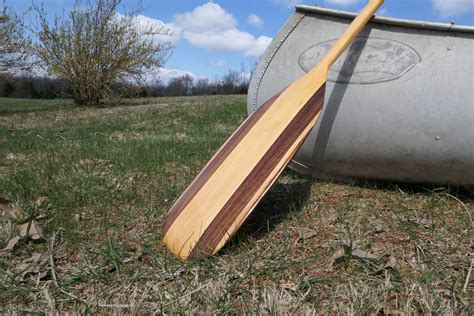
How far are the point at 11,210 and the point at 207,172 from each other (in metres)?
1.06

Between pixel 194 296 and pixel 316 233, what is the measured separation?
76 cm

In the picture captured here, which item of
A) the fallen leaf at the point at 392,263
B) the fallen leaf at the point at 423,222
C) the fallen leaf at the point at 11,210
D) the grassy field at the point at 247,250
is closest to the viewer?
the grassy field at the point at 247,250

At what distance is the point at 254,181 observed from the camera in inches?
80.6

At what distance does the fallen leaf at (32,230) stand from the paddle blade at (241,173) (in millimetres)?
600

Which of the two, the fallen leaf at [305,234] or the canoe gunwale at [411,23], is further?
the canoe gunwale at [411,23]

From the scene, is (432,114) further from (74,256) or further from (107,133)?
(107,133)

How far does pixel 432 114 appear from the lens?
8.11ft

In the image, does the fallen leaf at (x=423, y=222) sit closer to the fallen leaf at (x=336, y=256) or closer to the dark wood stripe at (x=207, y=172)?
the fallen leaf at (x=336, y=256)

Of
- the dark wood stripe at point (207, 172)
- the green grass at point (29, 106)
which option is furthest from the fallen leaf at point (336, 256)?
the green grass at point (29, 106)

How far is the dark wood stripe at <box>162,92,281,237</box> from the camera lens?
2.15 metres

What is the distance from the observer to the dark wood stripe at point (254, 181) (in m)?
1.92

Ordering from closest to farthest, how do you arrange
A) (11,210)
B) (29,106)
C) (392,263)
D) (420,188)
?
(392,263) → (11,210) → (420,188) → (29,106)

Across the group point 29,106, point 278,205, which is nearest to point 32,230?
point 278,205

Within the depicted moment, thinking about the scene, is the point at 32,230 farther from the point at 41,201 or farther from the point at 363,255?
the point at 363,255
